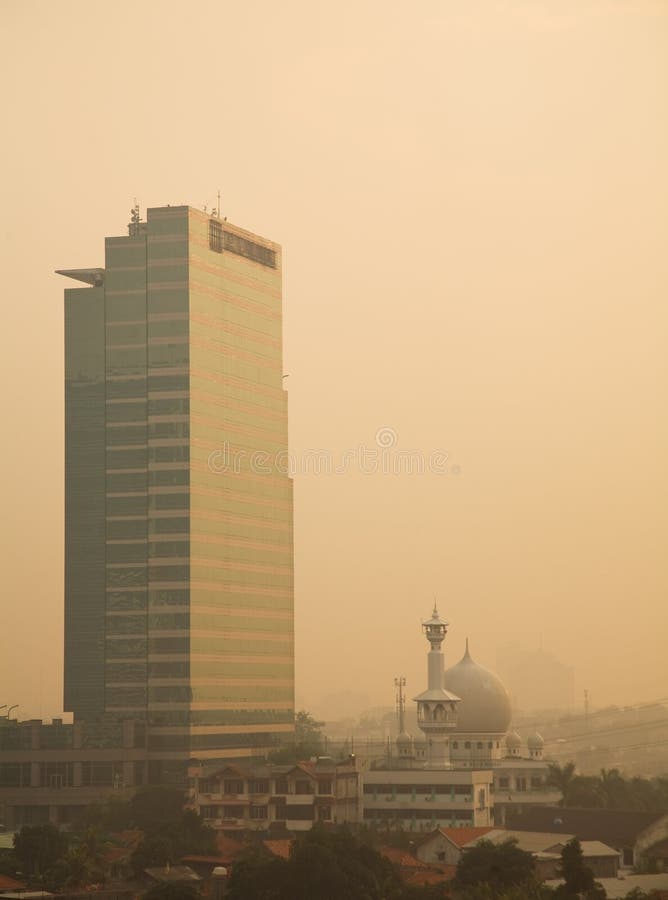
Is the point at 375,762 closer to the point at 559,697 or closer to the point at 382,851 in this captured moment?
the point at 382,851

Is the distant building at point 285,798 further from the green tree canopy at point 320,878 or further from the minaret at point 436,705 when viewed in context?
the green tree canopy at point 320,878

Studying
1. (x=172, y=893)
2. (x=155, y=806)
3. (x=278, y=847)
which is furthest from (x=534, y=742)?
(x=172, y=893)

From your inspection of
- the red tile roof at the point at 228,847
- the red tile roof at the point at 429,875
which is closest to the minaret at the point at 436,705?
the red tile roof at the point at 228,847

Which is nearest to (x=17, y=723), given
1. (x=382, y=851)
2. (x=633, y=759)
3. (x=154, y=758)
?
(x=154, y=758)

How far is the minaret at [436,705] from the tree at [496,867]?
2656 cm

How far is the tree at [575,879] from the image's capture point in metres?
65.1

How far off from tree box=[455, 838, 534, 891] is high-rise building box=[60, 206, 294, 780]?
4358cm

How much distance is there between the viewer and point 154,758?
370ft

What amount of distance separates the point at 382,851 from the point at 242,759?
35868mm

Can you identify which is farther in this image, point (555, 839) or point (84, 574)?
point (84, 574)

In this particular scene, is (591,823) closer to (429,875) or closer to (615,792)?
(429,875)

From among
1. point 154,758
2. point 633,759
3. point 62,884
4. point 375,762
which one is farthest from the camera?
point 633,759

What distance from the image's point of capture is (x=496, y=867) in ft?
230

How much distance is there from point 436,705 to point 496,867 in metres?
31.3
